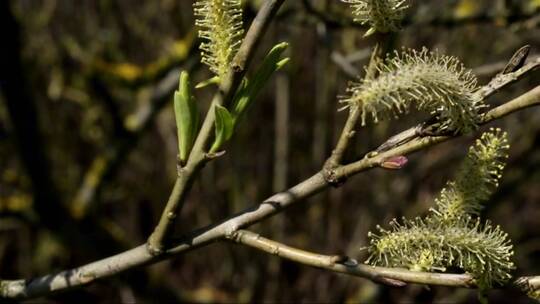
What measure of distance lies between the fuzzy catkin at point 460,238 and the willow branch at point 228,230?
0.18ft

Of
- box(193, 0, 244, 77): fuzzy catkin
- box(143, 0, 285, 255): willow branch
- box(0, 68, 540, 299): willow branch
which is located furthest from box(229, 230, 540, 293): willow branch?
box(193, 0, 244, 77): fuzzy catkin

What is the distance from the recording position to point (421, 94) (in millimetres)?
933

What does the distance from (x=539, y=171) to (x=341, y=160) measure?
2788 millimetres

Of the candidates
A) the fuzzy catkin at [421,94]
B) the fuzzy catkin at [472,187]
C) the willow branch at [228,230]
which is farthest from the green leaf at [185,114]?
the fuzzy catkin at [472,187]

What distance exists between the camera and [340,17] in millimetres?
2211

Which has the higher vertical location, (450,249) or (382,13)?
(382,13)

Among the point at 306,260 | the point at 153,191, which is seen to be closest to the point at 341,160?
the point at 306,260

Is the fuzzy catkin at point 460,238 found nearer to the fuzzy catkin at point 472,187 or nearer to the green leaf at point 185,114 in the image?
the fuzzy catkin at point 472,187

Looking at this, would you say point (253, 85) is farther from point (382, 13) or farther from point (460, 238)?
point (460, 238)

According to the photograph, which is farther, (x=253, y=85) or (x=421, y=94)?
(x=253, y=85)

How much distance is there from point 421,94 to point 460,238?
0.21m

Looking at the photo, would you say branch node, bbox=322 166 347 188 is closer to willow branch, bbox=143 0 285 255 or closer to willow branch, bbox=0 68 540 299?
willow branch, bbox=0 68 540 299

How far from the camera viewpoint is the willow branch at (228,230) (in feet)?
3.22

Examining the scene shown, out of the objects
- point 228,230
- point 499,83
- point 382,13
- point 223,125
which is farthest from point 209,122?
point 499,83
